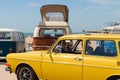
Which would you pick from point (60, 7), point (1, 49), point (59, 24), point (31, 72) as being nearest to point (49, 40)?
point (59, 24)

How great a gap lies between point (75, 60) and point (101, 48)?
2.34ft

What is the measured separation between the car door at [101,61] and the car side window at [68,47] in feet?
2.04

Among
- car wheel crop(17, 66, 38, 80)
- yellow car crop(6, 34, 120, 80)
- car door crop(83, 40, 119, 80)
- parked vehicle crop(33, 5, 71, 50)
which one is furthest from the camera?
parked vehicle crop(33, 5, 71, 50)

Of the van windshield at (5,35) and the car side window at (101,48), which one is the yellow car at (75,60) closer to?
the car side window at (101,48)

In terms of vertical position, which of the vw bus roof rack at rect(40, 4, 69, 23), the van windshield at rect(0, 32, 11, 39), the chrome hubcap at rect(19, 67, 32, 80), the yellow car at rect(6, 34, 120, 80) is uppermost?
the vw bus roof rack at rect(40, 4, 69, 23)

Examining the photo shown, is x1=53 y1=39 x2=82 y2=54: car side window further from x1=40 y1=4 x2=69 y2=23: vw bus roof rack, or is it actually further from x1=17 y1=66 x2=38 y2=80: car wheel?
x1=40 y1=4 x2=69 y2=23: vw bus roof rack

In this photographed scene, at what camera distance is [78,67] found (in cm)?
916

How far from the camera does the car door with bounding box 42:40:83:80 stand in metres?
9.21

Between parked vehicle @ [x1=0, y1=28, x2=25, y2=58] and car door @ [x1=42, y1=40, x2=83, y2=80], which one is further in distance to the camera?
parked vehicle @ [x1=0, y1=28, x2=25, y2=58]

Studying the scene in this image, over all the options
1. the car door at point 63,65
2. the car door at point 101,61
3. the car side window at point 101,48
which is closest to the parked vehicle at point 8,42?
the car door at point 63,65

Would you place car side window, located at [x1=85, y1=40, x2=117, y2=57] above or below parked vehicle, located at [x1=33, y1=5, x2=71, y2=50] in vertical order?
below

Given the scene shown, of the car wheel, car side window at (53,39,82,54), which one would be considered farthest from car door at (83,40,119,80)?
the car wheel

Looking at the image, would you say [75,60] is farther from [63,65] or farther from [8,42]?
[8,42]

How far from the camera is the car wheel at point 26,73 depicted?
10.3m
